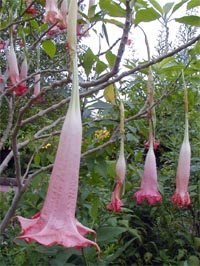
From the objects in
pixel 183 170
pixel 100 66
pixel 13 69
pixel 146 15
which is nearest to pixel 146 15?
pixel 146 15

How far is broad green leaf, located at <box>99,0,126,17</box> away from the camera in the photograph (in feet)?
3.76

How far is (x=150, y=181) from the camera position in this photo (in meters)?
1.16

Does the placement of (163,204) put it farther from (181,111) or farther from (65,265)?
(65,265)

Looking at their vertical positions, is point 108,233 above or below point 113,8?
below

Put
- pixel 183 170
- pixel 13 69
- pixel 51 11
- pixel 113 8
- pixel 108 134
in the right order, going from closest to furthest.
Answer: pixel 51 11 → pixel 183 170 → pixel 113 8 → pixel 13 69 → pixel 108 134

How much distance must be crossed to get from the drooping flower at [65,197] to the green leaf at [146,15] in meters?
0.53

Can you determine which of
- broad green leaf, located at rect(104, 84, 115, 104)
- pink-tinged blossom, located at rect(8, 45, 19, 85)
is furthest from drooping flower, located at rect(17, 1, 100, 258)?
pink-tinged blossom, located at rect(8, 45, 19, 85)

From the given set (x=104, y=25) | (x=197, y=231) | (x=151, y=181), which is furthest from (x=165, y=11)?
(x=197, y=231)

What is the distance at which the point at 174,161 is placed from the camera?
221 centimetres

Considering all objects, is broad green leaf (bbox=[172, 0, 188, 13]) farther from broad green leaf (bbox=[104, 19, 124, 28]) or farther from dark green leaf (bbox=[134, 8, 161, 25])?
broad green leaf (bbox=[104, 19, 124, 28])

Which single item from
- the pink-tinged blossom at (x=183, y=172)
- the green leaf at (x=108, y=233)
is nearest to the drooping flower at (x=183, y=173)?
the pink-tinged blossom at (x=183, y=172)

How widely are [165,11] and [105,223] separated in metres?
0.85

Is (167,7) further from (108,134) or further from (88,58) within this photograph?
(108,134)

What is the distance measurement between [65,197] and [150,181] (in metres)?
0.56
